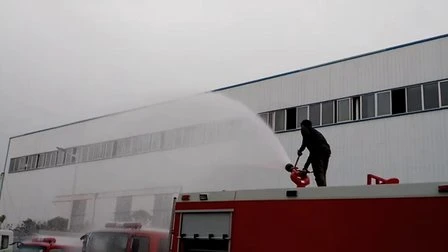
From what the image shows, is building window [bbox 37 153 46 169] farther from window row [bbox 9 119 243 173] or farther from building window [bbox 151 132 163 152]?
building window [bbox 151 132 163 152]

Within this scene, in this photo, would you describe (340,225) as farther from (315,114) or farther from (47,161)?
(47,161)

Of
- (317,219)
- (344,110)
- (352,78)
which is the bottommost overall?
(317,219)

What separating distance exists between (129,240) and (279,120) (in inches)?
445

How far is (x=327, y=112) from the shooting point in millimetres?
17547

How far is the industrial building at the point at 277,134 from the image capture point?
49.8 ft

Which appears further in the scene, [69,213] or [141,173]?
[69,213]

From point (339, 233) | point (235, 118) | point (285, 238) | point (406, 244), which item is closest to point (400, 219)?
point (406, 244)

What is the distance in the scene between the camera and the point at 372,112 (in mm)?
16375

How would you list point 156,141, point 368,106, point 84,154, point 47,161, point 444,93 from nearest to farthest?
1. point 444,93
2. point 368,106
3. point 156,141
4. point 84,154
5. point 47,161

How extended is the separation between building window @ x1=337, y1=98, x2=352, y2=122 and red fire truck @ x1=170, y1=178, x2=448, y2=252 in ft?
37.3

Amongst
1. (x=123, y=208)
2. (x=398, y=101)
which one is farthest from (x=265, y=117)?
(x=123, y=208)

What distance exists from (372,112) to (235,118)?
4.40 meters

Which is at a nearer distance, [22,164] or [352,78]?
[352,78]

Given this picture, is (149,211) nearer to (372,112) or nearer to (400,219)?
(372,112)
